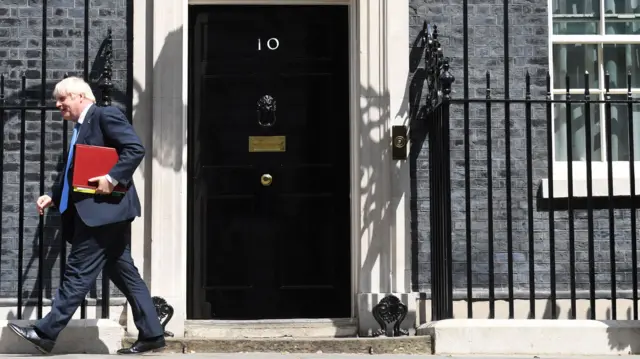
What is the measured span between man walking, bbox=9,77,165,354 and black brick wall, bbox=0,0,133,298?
1.00 m

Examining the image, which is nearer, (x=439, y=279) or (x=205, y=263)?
(x=439, y=279)

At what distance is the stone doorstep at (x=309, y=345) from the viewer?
20.7ft

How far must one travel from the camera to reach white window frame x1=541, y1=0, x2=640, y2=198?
6.95 m

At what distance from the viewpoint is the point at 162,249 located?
679 cm

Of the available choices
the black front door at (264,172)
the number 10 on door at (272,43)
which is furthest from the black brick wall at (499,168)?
the number 10 on door at (272,43)

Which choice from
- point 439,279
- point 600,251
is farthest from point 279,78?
point 600,251

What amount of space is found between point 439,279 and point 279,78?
188cm

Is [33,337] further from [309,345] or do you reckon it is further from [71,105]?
[309,345]

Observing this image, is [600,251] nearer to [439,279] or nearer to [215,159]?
[439,279]

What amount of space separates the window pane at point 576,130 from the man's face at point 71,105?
341cm

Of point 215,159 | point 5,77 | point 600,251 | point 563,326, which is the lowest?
point 563,326

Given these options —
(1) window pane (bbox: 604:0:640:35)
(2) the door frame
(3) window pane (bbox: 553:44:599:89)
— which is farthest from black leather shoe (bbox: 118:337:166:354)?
(1) window pane (bbox: 604:0:640:35)

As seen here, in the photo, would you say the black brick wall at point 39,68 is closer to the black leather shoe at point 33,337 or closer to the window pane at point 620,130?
the black leather shoe at point 33,337

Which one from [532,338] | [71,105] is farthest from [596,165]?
[71,105]
